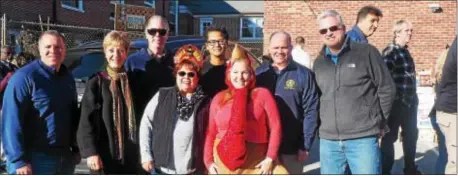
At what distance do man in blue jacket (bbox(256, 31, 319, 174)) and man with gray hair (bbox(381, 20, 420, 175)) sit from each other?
188 centimetres

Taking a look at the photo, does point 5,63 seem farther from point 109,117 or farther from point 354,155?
point 354,155

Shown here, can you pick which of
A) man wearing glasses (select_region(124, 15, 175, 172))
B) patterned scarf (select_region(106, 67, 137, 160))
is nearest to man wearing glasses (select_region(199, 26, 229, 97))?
man wearing glasses (select_region(124, 15, 175, 172))

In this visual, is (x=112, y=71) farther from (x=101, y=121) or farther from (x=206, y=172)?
(x=206, y=172)

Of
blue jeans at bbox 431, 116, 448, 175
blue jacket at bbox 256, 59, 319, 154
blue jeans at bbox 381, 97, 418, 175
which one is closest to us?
blue jacket at bbox 256, 59, 319, 154

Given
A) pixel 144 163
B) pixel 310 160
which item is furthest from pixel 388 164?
pixel 144 163

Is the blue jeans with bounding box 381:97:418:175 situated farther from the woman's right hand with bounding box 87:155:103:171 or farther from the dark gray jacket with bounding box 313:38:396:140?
the woman's right hand with bounding box 87:155:103:171

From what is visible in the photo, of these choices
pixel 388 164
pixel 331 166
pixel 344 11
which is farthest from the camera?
pixel 344 11

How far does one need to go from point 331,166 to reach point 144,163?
1.60 metres

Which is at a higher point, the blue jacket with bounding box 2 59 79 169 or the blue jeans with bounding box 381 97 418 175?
the blue jacket with bounding box 2 59 79 169

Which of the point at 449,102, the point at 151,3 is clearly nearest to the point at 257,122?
the point at 449,102

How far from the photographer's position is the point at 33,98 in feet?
12.3

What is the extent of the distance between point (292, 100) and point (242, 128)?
0.63 m

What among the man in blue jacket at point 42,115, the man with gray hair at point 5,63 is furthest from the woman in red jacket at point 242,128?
the man with gray hair at point 5,63

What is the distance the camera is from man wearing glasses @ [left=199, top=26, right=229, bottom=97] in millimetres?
4297
